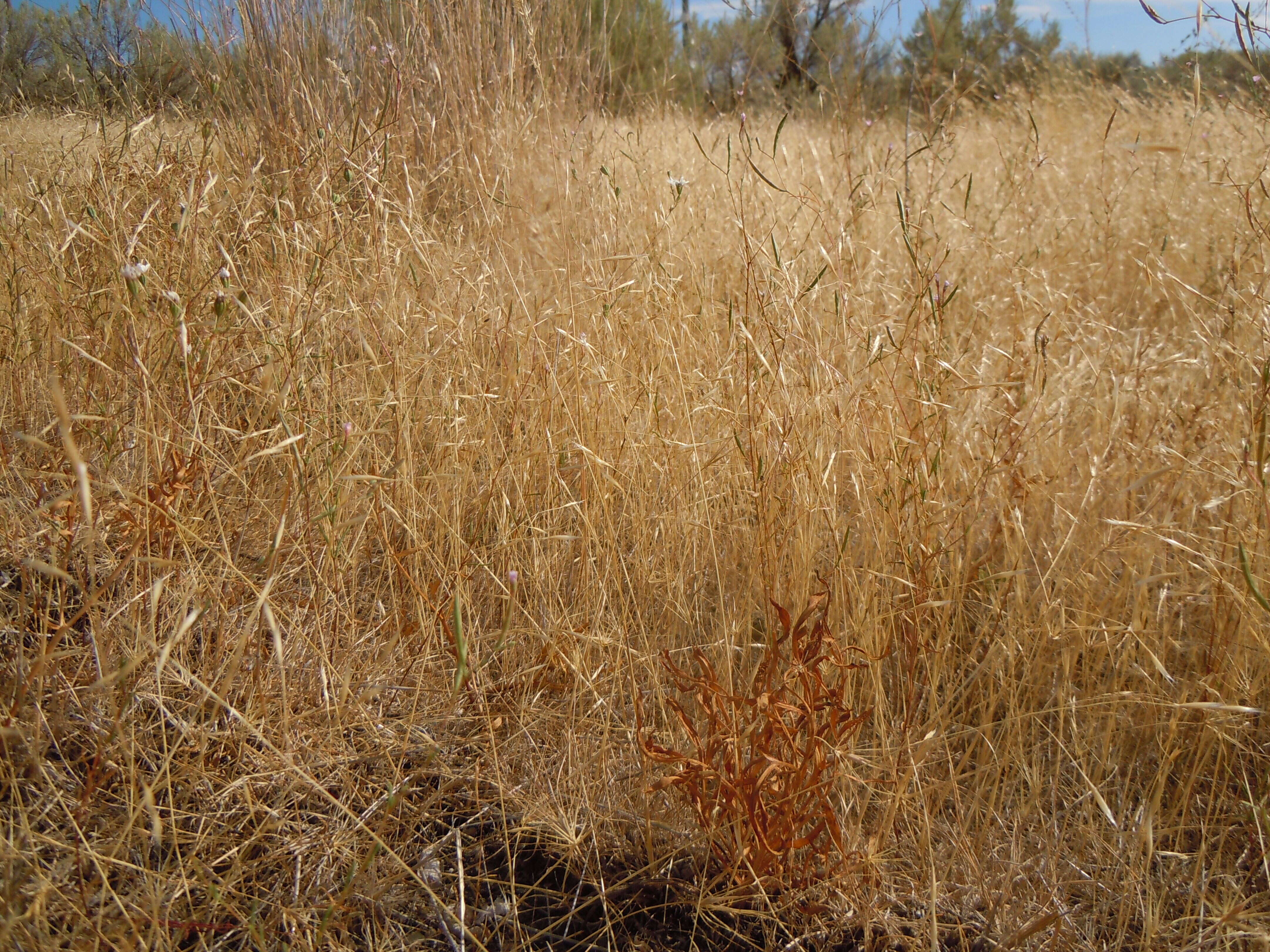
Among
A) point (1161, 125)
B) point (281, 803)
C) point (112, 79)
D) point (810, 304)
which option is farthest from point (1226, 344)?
point (1161, 125)

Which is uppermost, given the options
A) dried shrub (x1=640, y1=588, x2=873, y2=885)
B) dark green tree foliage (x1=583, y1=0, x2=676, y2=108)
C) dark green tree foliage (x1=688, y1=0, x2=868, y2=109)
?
dark green tree foliage (x1=583, y1=0, x2=676, y2=108)

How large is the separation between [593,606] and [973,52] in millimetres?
3623

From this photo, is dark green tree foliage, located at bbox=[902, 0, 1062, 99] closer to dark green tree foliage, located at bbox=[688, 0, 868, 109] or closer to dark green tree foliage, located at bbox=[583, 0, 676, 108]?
dark green tree foliage, located at bbox=[688, 0, 868, 109]

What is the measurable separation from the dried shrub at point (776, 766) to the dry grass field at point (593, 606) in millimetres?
11

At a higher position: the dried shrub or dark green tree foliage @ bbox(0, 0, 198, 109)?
dark green tree foliage @ bbox(0, 0, 198, 109)

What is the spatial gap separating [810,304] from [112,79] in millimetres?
2829

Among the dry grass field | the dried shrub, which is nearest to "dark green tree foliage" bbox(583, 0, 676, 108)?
the dry grass field

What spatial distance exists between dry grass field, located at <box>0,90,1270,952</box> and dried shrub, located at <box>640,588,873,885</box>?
11 millimetres

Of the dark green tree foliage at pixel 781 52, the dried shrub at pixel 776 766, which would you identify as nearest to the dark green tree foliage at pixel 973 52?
the dark green tree foliage at pixel 781 52

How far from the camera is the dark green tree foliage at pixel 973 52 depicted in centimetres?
171

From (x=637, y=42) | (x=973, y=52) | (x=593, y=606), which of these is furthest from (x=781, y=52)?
(x=637, y=42)

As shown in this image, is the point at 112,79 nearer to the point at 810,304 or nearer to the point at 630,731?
the point at 810,304

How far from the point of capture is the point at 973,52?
12.2 feet

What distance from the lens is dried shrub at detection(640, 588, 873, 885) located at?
976mm
